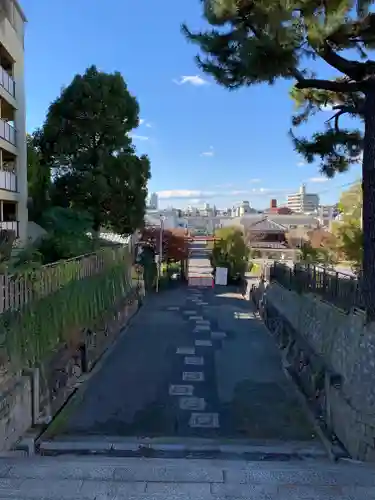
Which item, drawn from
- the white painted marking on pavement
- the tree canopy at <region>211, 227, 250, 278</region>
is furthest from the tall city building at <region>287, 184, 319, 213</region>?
the white painted marking on pavement

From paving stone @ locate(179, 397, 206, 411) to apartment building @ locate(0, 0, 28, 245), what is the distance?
8616 mm

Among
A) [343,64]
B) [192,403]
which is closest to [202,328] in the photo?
[192,403]

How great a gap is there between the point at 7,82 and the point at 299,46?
11.5m

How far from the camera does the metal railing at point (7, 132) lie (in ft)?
45.8

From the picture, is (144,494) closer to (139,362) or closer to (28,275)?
(28,275)

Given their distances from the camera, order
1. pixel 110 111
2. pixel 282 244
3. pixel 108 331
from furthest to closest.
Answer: pixel 282 244 < pixel 110 111 < pixel 108 331

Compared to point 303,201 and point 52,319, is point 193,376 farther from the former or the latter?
point 303,201

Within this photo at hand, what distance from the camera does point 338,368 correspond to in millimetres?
6512

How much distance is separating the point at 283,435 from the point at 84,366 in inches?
178

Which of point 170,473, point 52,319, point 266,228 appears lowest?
point 170,473

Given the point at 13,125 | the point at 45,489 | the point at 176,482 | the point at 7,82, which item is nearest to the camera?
the point at 45,489

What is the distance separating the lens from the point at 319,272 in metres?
8.91

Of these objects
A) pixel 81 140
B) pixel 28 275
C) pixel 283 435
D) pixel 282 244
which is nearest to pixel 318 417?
pixel 283 435

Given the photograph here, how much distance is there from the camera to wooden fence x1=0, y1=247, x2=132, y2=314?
18.7 feet
